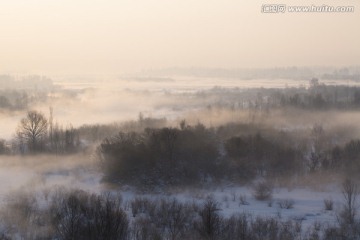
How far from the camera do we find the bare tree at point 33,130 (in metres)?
48.7

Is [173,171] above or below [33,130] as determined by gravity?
below

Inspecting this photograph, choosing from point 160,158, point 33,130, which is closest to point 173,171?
point 160,158

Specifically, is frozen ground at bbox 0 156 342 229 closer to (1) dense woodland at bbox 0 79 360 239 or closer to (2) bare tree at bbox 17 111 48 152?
(1) dense woodland at bbox 0 79 360 239

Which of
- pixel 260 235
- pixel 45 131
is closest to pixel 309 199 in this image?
pixel 260 235

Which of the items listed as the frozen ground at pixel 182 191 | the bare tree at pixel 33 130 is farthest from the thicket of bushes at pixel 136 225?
the bare tree at pixel 33 130

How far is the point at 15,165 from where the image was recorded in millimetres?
43875

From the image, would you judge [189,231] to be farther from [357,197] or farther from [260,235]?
[357,197]

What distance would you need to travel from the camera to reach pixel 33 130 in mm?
49344

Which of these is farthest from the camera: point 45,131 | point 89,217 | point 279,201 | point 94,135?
point 94,135

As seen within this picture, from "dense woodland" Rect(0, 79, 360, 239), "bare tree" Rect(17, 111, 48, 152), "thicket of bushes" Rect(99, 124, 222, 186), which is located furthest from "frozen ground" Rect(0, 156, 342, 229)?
"bare tree" Rect(17, 111, 48, 152)

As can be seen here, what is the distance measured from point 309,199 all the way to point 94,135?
31.9 m

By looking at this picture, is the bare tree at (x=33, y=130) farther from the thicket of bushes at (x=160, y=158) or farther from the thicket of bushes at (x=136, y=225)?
the thicket of bushes at (x=136, y=225)

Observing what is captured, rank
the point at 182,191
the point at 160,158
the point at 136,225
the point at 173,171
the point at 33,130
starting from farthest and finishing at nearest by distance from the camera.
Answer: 1. the point at 33,130
2. the point at 160,158
3. the point at 173,171
4. the point at 182,191
5. the point at 136,225

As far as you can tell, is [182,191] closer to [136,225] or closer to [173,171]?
[173,171]
